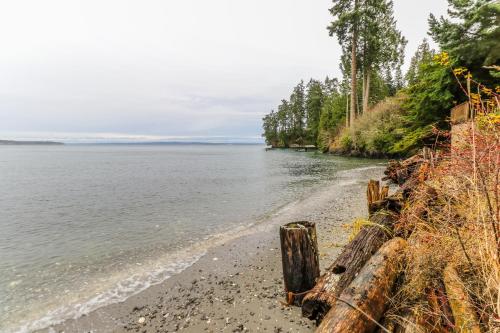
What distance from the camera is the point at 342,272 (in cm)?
387

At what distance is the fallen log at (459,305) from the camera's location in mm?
2365

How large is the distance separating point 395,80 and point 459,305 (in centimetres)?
7262

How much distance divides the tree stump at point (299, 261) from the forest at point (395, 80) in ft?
9.63

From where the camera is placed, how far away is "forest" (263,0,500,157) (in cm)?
1209

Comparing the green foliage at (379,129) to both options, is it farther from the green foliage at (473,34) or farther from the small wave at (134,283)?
the small wave at (134,283)

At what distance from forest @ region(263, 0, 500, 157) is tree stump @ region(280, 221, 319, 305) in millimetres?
2935

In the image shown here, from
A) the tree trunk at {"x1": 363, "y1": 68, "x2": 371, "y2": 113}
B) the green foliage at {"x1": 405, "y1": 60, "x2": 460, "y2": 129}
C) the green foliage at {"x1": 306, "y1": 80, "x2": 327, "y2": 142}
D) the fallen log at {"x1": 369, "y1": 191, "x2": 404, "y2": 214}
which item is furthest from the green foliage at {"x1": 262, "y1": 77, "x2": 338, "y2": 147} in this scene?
the fallen log at {"x1": 369, "y1": 191, "x2": 404, "y2": 214}

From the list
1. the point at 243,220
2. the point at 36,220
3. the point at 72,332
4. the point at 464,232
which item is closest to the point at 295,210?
the point at 243,220

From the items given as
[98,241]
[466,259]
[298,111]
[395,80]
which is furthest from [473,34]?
[298,111]

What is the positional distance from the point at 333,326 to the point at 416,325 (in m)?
0.90

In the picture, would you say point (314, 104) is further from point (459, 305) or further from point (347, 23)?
point (459, 305)

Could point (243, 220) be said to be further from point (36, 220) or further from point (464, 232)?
point (36, 220)

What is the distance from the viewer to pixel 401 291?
3.28m

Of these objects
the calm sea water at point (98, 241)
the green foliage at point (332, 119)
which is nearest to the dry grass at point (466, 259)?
the calm sea water at point (98, 241)
